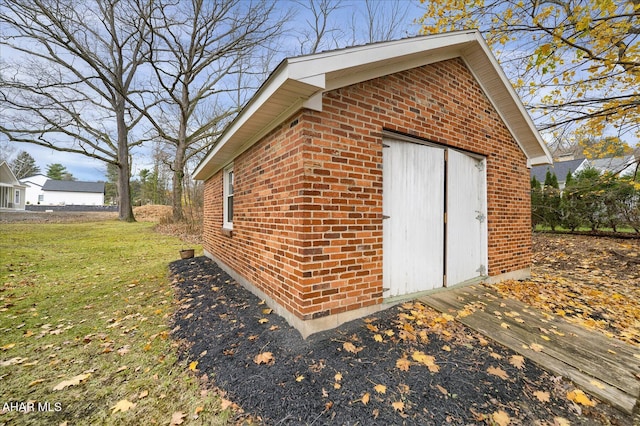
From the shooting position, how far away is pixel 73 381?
8.27 ft

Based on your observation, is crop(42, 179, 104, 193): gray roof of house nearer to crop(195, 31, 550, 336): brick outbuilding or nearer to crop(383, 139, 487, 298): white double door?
crop(195, 31, 550, 336): brick outbuilding

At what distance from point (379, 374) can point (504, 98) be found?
5324 millimetres

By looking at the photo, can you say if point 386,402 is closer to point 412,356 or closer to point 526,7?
point 412,356

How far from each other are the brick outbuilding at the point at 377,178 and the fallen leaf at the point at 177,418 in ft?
4.23

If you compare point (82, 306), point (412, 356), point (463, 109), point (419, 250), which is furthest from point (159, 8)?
point (412, 356)

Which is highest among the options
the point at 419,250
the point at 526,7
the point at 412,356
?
the point at 526,7

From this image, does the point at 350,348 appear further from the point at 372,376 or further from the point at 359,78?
the point at 359,78

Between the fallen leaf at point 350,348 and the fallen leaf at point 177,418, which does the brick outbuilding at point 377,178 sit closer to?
the fallen leaf at point 350,348

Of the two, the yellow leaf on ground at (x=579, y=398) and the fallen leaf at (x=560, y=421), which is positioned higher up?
the yellow leaf on ground at (x=579, y=398)

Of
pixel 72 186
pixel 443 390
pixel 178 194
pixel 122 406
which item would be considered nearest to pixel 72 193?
pixel 72 186

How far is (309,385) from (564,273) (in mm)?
7073

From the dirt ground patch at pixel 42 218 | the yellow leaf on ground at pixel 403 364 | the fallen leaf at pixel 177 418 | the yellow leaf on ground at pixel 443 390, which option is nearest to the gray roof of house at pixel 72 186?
the dirt ground patch at pixel 42 218

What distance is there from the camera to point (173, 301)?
452cm

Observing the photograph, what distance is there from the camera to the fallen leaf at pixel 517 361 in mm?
2484
